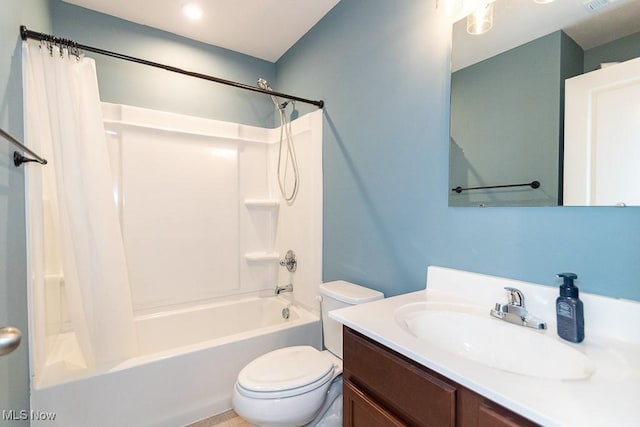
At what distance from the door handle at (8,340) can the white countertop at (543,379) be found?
0.79m

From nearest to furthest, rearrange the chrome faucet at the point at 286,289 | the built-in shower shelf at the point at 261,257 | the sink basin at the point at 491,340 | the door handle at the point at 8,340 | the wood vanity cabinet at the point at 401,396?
the door handle at the point at 8,340
the wood vanity cabinet at the point at 401,396
the sink basin at the point at 491,340
the chrome faucet at the point at 286,289
the built-in shower shelf at the point at 261,257

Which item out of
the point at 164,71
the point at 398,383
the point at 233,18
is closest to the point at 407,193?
the point at 398,383

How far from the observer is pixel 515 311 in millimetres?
963

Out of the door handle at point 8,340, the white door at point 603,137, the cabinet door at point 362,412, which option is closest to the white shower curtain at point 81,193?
the door handle at point 8,340

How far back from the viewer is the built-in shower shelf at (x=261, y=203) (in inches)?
99.0

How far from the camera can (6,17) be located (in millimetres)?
1133

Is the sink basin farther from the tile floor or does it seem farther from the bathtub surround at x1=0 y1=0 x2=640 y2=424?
the tile floor

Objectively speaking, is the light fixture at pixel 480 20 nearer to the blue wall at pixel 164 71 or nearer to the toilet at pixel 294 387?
the toilet at pixel 294 387

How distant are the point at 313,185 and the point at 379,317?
129cm

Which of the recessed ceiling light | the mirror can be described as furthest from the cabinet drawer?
the recessed ceiling light

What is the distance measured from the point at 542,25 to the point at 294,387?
1680 mm

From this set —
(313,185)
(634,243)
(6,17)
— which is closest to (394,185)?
(313,185)

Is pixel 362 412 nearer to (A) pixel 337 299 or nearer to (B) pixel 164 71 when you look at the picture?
(A) pixel 337 299

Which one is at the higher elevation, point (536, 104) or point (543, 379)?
point (536, 104)
